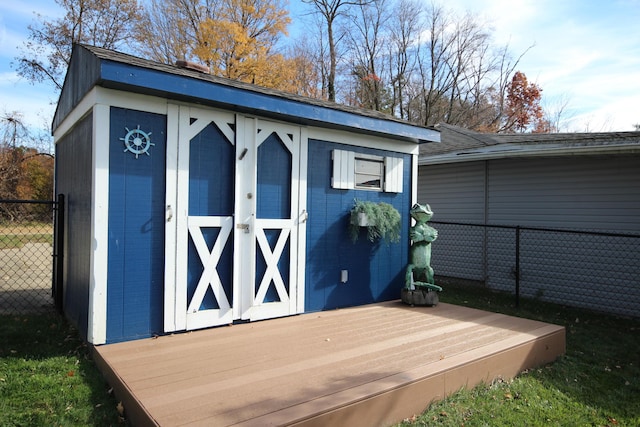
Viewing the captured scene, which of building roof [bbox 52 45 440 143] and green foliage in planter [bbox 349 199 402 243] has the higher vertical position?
building roof [bbox 52 45 440 143]

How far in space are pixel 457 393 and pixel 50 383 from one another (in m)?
2.69

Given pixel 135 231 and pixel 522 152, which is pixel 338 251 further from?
pixel 522 152

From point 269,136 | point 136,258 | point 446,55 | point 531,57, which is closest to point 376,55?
point 446,55

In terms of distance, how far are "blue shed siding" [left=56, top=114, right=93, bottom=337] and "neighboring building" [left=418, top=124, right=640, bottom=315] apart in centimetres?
568

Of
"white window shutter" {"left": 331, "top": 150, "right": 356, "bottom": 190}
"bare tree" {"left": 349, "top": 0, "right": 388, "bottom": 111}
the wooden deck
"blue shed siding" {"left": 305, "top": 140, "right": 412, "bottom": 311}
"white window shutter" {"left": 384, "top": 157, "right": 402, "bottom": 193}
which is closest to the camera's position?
the wooden deck

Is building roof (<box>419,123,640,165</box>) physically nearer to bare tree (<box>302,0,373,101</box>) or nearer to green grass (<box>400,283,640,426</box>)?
green grass (<box>400,283,640,426</box>)

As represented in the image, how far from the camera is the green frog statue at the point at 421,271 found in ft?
15.6

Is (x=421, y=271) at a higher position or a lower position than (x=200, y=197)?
lower

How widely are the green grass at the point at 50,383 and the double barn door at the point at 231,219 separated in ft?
2.38

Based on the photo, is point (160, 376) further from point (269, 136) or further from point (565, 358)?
point (565, 358)

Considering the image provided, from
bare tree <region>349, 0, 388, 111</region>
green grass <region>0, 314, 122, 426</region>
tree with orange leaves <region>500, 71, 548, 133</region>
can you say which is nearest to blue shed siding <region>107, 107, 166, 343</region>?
green grass <region>0, 314, 122, 426</region>

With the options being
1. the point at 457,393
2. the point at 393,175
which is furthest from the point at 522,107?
the point at 457,393

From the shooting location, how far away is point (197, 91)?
3361 mm

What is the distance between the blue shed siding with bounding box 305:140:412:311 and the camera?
432 cm
